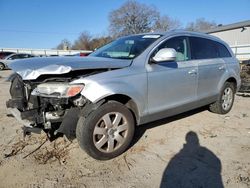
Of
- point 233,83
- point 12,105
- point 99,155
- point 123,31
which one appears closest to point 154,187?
point 99,155

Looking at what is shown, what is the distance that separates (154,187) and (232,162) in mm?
1264

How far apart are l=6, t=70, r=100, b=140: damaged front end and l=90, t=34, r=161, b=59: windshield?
899mm

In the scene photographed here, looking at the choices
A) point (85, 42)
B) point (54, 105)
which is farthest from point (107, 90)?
point (85, 42)

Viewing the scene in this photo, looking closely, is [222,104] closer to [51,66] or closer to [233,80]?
[233,80]

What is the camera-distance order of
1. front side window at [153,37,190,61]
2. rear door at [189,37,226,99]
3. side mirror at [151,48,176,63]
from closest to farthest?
side mirror at [151,48,176,63]
front side window at [153,37,190,61]
rear door at [189,37,226,99]

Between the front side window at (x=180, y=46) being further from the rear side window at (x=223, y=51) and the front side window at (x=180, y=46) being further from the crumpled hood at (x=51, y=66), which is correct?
the rear side window at (x=223, y=51)

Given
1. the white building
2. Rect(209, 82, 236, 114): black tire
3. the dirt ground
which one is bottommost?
the dirt ground

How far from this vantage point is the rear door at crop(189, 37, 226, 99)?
4711 mm

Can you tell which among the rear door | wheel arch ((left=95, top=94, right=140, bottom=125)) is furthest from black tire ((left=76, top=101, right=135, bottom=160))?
the rear door

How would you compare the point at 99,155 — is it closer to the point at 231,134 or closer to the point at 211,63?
the point at 231,134

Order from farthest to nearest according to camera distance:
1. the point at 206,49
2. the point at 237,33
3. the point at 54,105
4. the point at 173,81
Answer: the point at 237,33, the point at 206,49, the point at 173,81, the point at 54,105

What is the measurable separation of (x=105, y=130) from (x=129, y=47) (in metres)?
1.59

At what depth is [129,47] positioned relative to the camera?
168 inches

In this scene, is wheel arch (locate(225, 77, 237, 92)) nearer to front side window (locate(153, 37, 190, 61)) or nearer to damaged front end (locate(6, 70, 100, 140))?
front side window (locate(153, 37, 190, 61))
